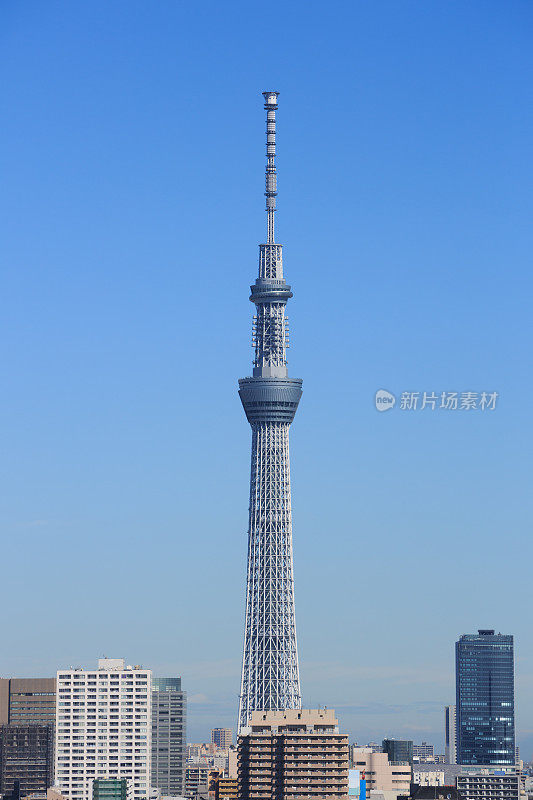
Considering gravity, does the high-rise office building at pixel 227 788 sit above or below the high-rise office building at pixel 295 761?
below

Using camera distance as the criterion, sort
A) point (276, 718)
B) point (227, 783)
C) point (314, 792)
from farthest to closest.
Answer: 1. point (227, 783)
2. point (276, 718)
3. point (314, 792)

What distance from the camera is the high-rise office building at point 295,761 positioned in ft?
567

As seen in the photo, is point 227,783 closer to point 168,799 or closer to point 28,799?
point 168,799

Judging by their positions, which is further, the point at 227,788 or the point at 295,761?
the point at 227,788

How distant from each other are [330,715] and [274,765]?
327 inches

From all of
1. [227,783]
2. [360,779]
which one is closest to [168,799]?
[227,783]

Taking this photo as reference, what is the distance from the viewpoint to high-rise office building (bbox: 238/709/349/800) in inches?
6801

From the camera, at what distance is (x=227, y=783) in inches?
7820

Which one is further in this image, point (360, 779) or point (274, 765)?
point (360, 779)

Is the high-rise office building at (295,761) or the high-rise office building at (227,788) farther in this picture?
the high-rise office building at (227,788)

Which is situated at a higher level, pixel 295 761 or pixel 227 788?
pixel 295 761

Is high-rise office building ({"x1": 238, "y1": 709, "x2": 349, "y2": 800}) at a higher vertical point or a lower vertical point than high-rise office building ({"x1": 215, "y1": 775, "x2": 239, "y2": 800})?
higher

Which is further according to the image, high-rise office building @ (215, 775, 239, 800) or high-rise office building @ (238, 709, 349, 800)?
high-rise office building @ (215, 775, 239, 800)

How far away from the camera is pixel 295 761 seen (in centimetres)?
17375
